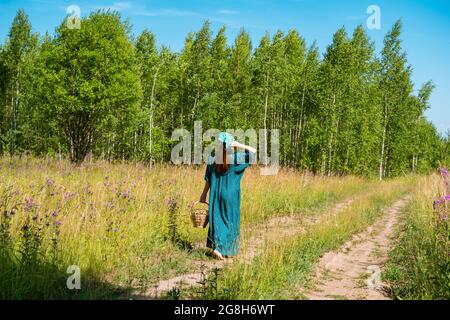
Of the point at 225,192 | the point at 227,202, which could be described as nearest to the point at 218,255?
the point at 227,202

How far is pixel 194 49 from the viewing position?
27875 mm

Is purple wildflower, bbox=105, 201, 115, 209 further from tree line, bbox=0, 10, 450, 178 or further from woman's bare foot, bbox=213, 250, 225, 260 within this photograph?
tree line, bbox=0, 10, 450, 178

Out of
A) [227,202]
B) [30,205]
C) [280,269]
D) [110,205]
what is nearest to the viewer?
[280,269]

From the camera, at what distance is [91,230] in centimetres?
536

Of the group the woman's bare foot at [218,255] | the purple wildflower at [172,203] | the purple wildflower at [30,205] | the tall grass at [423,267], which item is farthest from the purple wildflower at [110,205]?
the tall grass at [423,267]

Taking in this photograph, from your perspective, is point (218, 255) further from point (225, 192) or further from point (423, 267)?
point (423, 267)

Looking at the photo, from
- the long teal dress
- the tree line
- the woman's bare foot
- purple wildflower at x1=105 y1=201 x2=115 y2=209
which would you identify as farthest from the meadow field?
the tree line

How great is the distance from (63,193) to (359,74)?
84.2 ft

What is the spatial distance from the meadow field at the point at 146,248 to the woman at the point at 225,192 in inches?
12.0

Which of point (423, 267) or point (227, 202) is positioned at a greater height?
point (227, 202)

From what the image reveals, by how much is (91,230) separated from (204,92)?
77.2ft

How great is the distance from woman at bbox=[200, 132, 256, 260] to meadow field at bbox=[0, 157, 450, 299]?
1.00 ft
